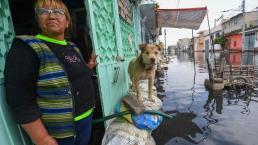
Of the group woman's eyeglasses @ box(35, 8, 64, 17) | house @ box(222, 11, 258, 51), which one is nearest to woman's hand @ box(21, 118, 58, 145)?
woman's eyeglasses @ box(35, 8, 64, 17)

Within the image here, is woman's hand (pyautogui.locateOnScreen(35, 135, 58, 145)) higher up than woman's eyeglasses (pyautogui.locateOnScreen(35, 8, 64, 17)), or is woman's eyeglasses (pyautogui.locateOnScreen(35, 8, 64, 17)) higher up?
woman's eyeglasses (pyautogui.locateOnScreen(35, 8, 64, 17))

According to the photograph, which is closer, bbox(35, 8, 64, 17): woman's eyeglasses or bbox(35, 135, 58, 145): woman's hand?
bbox(35, 135, 58, 145): woman's hand

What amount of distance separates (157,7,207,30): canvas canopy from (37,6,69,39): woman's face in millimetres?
7915

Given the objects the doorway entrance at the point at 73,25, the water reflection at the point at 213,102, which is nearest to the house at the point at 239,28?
the water reflection at the point at 213,102

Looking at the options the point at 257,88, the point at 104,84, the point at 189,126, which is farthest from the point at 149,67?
the point at 257,88

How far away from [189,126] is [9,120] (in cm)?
513

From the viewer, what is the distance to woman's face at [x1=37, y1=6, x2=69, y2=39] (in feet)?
5.01

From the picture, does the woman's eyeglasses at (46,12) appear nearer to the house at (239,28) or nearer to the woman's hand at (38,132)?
the woman's hand at (38,132)

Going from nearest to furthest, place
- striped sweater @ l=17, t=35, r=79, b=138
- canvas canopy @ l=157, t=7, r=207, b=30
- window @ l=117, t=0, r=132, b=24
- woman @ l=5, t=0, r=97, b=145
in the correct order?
woman @ l=5, t=0, r=97, b=145, striped sweater @ l=17, t=35, r=79, b=138, window @ l=117, t=0, r=132, b=24, canvas canopy @ l=157, t=7, r=207, b=30

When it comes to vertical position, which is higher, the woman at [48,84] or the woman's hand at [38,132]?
the woman at [48,84]

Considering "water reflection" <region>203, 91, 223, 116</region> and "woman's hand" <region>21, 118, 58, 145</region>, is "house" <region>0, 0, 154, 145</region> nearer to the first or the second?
"woman's hand" <region>21, 118, 58, 145</region>

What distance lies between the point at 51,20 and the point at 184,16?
879 centimetres

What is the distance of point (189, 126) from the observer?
5.68 metres

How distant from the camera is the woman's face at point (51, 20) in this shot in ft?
5.01
